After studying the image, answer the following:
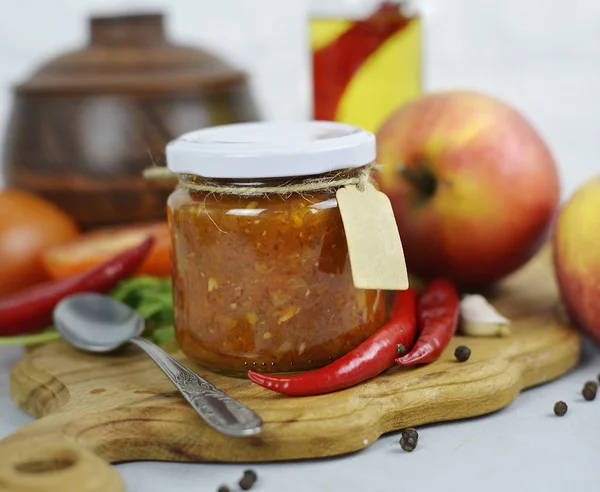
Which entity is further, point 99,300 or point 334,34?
point 334,34

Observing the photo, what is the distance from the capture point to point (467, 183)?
1489mm

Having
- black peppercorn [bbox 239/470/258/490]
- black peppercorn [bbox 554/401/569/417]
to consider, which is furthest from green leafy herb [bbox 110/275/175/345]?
black peppercorn [bbox 554/401/569/417]

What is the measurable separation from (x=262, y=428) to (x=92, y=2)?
1992 mm

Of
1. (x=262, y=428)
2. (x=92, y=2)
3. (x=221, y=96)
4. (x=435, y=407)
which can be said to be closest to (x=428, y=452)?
Result: (x=435, y=407)

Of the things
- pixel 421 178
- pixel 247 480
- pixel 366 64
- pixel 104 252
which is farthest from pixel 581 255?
pixel 104 252

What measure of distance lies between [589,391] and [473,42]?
1651 mm

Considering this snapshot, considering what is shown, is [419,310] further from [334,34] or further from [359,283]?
[334,34]

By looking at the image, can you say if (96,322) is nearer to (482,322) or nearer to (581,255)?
(482,322)

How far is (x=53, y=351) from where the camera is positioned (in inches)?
55.1

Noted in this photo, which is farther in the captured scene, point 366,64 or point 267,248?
point 366,64

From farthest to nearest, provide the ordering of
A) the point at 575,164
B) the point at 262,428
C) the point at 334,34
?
the point at 575,164 < the point at 334,34 < the point at 262,428

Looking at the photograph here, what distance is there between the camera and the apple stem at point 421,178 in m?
1.54

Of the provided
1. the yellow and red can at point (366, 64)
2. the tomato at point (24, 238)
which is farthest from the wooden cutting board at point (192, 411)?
the yellow and red can at point (366, 64)

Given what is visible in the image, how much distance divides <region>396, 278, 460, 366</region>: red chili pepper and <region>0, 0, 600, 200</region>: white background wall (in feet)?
4.37
